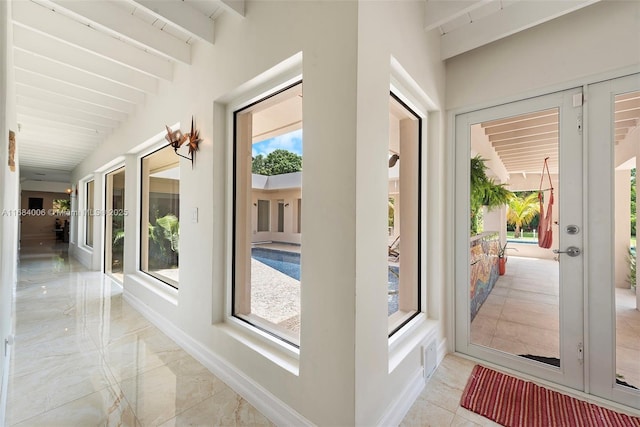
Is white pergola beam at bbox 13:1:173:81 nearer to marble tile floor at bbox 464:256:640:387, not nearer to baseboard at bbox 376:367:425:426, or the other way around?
baseboard at bbox 376:367:425:426

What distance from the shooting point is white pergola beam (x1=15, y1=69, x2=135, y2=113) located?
2604 millimetres

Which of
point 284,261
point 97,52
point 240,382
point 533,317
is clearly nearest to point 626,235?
point 533,317

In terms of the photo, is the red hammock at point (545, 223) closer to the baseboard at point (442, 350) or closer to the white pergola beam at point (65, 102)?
the baseboard at point (442, 350)

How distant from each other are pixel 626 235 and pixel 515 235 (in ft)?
2.05

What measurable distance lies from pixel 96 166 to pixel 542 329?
726 cm

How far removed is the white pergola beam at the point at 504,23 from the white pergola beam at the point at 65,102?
13.4 feet

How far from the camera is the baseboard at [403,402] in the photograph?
1.49m

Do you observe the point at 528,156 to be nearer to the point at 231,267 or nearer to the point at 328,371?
the point at 328,371

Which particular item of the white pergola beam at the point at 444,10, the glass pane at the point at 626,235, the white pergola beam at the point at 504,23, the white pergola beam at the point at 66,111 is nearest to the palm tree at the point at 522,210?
the glass pane at the point at 626,235

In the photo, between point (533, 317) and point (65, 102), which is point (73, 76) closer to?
point (65, 102)

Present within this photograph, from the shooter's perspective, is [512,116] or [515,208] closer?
[512,116]

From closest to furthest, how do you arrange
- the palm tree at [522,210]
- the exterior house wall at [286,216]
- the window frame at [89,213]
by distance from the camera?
the palm tree at [522,210] → the window frame at [89,213] → the exterior house wall at [286,216]

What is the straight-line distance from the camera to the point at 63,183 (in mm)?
10516

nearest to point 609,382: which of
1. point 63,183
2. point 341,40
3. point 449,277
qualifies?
point 449,277
